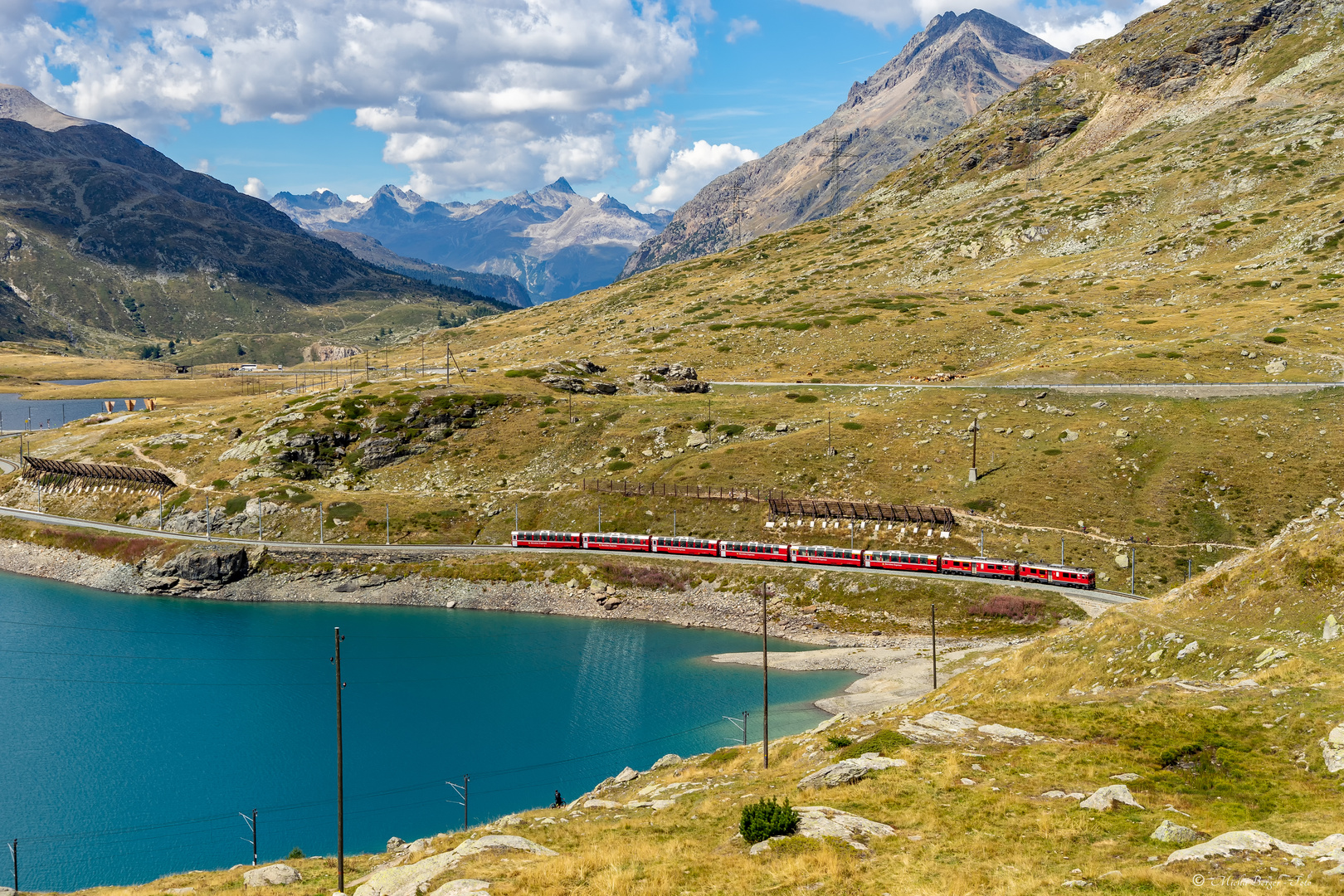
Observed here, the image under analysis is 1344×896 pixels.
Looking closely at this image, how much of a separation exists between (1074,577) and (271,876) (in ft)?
313

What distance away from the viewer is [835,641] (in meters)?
110

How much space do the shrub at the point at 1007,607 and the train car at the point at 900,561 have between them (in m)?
10.2

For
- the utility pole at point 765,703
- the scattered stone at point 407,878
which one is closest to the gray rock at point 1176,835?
the utility pole at point 765,703

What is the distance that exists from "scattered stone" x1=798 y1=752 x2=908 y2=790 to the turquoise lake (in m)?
35.8

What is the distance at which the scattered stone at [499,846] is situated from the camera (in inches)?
1499

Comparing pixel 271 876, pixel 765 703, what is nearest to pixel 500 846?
pixel 271 876

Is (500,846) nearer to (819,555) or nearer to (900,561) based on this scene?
(819,555)

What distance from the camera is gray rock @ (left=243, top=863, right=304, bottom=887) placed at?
44031 mm

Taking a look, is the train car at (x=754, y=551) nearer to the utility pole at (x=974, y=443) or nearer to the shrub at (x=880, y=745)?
the utility pole at (x=974, y=443)

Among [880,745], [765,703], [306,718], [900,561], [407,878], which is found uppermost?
[765,703]

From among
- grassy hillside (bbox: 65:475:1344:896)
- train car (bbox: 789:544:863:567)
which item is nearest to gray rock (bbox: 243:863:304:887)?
grassy hillside (bbox: 65:475:1344:896)

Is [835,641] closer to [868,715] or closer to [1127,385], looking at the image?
[868,715]

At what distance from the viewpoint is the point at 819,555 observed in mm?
122625

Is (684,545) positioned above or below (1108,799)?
below
